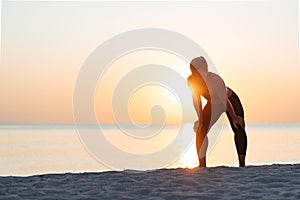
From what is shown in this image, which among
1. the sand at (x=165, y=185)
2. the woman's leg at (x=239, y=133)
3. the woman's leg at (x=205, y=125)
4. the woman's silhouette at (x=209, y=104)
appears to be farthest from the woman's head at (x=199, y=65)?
the sand at (x=165, y=185)

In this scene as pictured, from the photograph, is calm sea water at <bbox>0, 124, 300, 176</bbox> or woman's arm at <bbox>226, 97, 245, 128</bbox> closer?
woman's arm at <bbox>226, 97, 245, 128</bbox>

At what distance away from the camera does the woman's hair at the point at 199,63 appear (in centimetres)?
625

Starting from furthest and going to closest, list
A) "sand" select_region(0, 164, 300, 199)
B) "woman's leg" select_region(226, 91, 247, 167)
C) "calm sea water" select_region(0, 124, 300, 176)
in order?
"calm sea water" select_region(0, 124, 300, 176) → "woman's leg" select_region(226, 91, 247, 167) → "sand" select_region(0, 164, 300, 199)

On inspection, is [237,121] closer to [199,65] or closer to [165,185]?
[199,65]

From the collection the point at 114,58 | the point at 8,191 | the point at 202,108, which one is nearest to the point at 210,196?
the point at 8,191

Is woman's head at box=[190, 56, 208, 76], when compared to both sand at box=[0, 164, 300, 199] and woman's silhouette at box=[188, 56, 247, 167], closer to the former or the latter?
woman's silhouette at box=[188, 56, 247, 167]

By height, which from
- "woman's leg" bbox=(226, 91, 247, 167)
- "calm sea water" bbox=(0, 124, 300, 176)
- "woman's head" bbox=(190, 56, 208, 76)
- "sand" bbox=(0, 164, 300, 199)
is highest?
"calm sea water" bbox=(0, 124, 300, 176)

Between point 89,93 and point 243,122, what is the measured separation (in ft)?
7.14

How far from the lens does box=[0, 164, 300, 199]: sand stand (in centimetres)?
415

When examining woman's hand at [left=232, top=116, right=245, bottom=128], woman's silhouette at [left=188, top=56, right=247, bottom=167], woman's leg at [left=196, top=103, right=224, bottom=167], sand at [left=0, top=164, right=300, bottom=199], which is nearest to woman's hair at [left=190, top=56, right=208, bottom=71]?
woman's silhouette at [left=188, top=56, right=247, bottom=167]

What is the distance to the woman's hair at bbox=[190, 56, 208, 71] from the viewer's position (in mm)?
6246

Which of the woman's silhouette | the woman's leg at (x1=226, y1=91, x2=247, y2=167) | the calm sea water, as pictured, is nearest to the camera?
the woman's silhouette

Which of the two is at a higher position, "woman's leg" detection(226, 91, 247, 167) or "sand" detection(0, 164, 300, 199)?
"woman's leg" detection(226, 91, 247, 167)

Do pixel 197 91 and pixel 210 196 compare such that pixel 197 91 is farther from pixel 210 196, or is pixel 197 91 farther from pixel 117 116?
pixel 210 196
